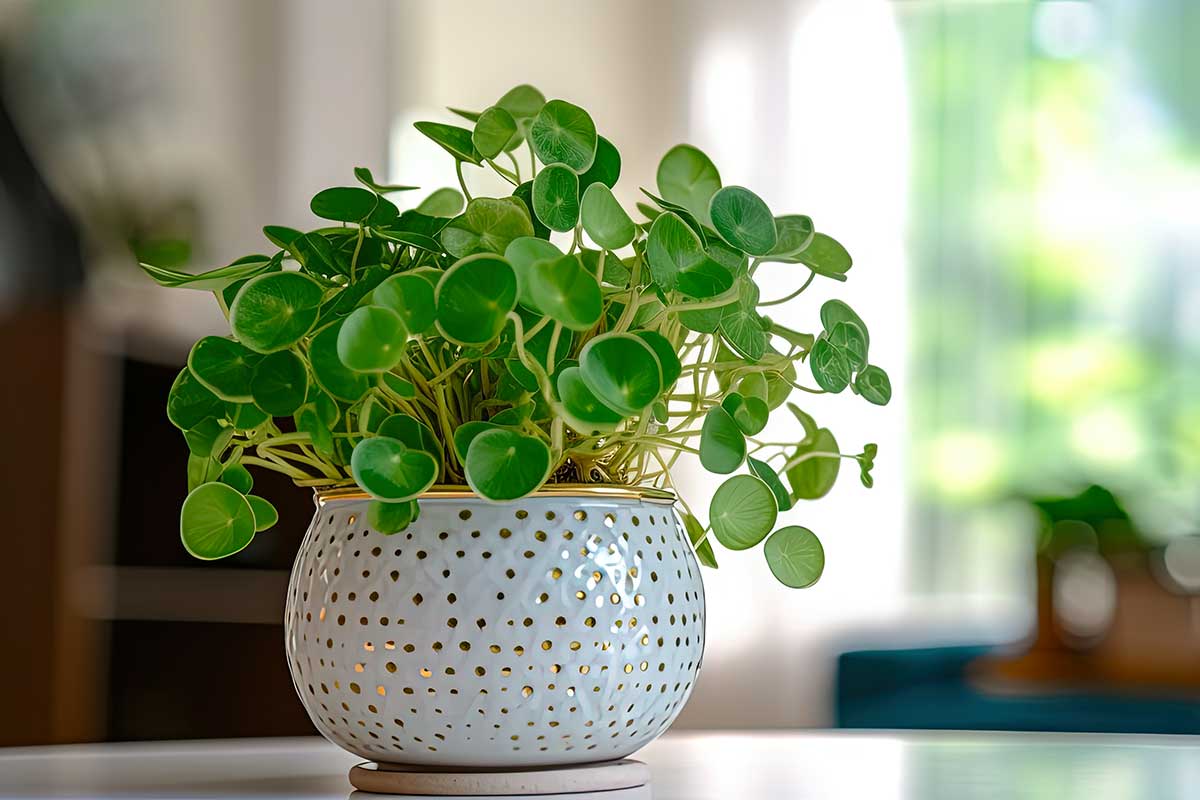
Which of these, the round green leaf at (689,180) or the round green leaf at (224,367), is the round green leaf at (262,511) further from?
the round green leaf at (689,180)

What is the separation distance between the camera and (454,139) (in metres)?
0.66

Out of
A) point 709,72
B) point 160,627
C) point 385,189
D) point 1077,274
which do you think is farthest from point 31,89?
point 1077,274

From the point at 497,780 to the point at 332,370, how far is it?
0.18 m

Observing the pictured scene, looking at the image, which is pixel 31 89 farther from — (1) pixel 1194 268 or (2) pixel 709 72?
(1) pixel 1194 268

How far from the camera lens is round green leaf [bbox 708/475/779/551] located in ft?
2.08

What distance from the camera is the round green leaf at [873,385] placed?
0.65m

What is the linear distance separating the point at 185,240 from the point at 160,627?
0.86m

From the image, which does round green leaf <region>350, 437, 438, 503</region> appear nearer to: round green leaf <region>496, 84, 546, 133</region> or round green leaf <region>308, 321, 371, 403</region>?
round green leaf <region>308, 321, 371, 403</region>

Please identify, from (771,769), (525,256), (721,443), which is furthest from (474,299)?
(771,769)

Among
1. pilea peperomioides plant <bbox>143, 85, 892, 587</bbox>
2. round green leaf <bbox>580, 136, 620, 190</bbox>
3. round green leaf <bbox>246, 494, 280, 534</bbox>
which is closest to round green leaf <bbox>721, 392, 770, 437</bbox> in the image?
pilea peperomioides plant <bbox>143, 85, 892, 587</bbox>

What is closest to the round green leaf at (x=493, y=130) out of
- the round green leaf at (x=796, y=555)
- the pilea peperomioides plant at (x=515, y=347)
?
the pilea peperomioides plant at (x=515, y=347)

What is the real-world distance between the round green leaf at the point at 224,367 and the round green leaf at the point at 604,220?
0.51 feet

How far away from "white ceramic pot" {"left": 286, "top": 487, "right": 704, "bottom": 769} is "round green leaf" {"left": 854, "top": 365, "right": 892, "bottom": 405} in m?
0.11

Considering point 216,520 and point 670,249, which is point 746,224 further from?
point 216,520
